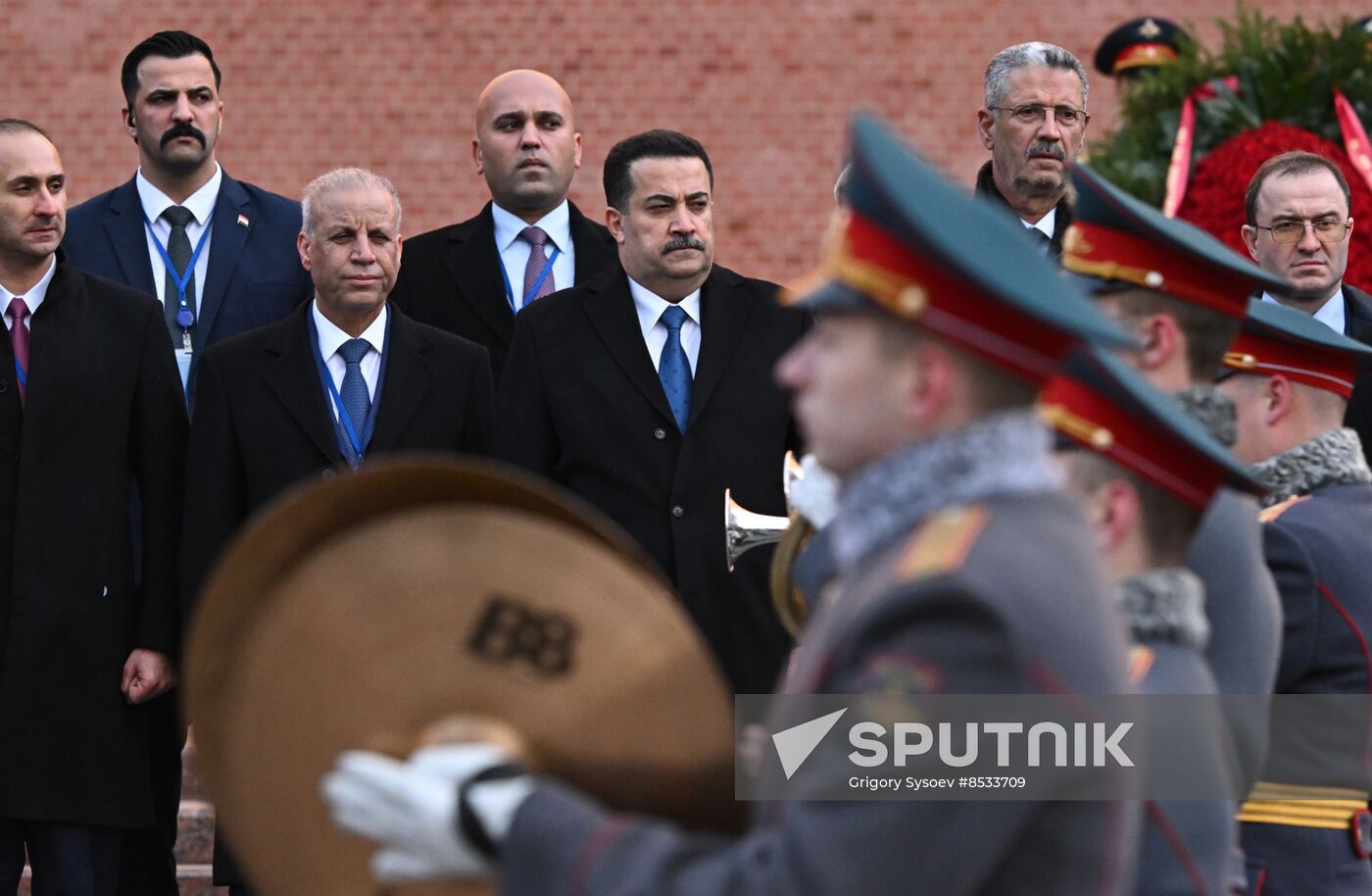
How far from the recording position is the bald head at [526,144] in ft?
21.1

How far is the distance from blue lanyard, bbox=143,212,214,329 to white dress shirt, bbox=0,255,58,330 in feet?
1.56

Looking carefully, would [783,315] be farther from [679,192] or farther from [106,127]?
[106,127]

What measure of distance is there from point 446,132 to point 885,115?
2.61 meters

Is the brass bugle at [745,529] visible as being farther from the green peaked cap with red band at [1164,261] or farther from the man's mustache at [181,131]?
the man's mustache at [181,131]

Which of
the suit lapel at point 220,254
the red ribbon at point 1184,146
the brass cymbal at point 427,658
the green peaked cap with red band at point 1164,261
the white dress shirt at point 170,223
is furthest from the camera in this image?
the red ribbon at point 1184,146

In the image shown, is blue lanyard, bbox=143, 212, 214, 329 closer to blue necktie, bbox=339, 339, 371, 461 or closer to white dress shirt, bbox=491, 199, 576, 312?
blue necktie, bbox=339, 339, 371, 461

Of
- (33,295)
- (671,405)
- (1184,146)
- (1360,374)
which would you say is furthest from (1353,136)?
(33,295)

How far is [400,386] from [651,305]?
72cm

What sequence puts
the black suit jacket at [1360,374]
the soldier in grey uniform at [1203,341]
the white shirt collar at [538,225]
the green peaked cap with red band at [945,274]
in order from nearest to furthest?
the green peaked cap with red band at [945,274] → the soldier in grey uniform at [1203,341] → the black suit jacket at [1360,374] → the white shirt collar at [538,225]

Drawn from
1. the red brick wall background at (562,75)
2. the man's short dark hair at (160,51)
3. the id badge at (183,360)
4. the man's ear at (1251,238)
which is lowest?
the id badge at (183,360)

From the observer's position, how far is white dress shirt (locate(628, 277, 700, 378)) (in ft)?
18.0

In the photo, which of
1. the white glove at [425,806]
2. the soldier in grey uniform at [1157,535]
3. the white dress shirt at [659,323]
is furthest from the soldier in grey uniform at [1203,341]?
the white dress shirt at [659,323]

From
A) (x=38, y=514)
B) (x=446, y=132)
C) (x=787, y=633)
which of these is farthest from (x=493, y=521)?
(x=446, y=132)

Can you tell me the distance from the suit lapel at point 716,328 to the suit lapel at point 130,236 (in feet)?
5.55
